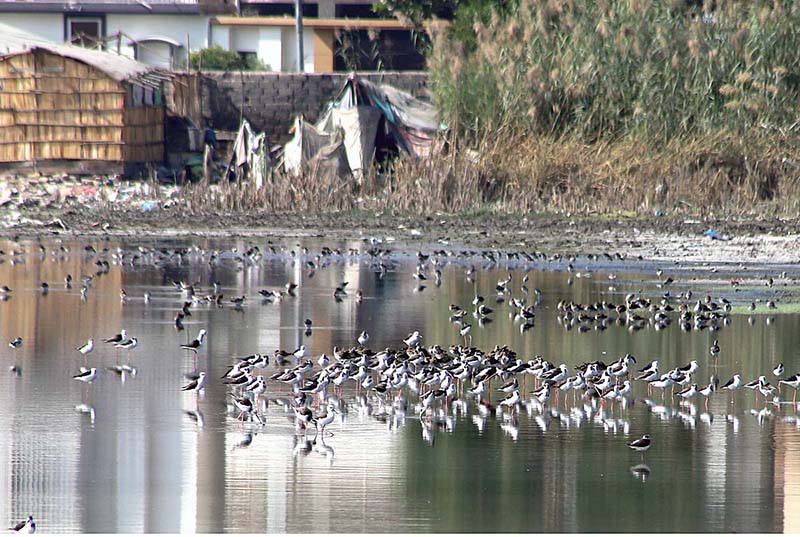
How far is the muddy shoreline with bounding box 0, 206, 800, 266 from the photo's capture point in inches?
1097

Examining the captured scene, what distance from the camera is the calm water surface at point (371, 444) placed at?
10.2m

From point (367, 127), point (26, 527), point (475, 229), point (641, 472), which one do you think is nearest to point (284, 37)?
point (367, 127)

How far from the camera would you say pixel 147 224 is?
33.0 m

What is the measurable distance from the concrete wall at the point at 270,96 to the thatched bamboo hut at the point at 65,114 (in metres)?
3.67

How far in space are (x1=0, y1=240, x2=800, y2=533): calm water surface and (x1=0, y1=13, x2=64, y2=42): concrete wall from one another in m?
39.6

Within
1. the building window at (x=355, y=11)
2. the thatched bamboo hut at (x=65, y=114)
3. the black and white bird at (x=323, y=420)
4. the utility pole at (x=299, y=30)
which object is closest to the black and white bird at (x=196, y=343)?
the black and white bird at (x=323, y=420)

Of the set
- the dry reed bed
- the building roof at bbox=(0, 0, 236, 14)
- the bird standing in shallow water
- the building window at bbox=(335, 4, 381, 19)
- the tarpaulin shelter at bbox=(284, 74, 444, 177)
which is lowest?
the bird standing in shallow water

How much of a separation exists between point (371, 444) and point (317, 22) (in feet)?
156

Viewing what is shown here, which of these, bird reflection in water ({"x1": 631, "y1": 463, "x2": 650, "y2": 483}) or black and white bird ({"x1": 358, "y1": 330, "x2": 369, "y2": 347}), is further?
black and white bird ({"x1": 358, "y1": 330, "x2": 369, "y2": 347})

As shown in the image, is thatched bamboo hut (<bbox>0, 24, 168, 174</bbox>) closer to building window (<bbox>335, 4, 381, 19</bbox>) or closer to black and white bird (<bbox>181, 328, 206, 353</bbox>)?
building window (<bbox>335, 4, 381, 19</bbox>)

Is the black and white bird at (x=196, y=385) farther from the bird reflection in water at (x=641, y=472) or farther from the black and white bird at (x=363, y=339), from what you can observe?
the bird reflection in water at (x=641, y=472)

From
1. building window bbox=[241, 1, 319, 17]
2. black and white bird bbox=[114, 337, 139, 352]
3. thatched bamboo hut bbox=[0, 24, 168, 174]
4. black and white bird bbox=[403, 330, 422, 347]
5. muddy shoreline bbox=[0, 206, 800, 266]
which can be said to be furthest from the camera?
building window bbox=[241, 1, 319, 17]

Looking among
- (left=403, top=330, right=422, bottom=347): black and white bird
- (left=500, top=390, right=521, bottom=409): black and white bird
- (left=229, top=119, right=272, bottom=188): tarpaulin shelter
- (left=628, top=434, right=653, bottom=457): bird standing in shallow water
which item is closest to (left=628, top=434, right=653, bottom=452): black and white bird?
(left=628, top=434, right=653, bottom=457): bird standing in shallow water

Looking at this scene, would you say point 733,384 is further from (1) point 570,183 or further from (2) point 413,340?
(1) point 570,183
